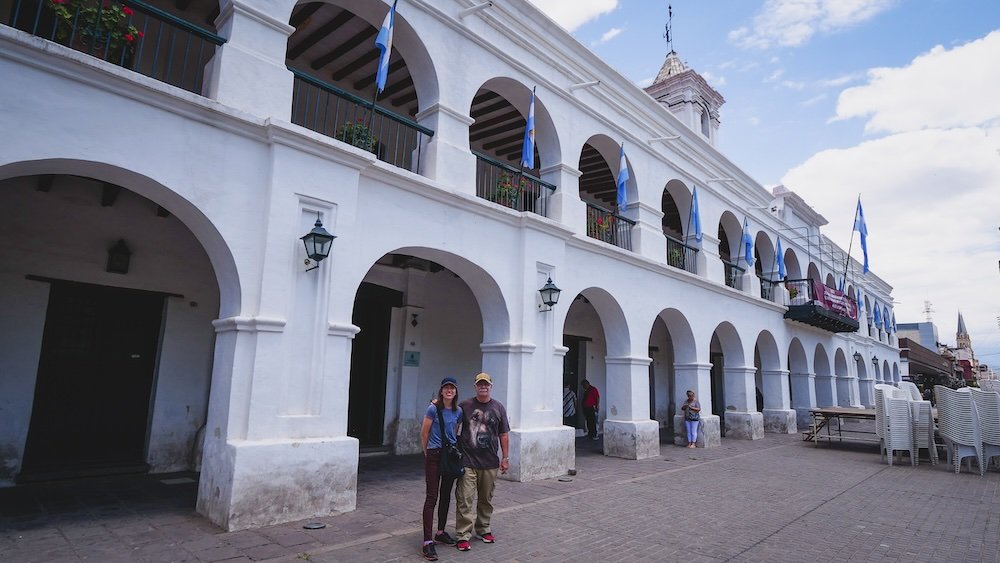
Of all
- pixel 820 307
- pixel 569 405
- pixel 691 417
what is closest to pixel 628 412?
pixel 691 417

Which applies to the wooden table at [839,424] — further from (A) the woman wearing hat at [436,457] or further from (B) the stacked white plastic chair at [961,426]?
(A) the woman wearing hat at [436,457]

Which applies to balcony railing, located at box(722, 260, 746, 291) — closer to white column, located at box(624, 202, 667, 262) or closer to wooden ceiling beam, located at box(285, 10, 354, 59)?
white column, located at box(624, 202, 667, 262)

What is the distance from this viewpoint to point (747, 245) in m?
16.6

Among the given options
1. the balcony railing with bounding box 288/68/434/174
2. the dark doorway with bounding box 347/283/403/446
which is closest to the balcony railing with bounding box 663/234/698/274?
the balcony railing with bounding box 288/68/434/174

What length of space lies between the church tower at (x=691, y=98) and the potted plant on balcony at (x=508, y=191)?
9933 millimetres

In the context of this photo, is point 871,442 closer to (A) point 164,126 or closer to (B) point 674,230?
(B) point 674,230

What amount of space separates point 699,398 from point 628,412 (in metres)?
2.88

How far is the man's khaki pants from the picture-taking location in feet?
16.9

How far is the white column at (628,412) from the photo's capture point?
11.1 m

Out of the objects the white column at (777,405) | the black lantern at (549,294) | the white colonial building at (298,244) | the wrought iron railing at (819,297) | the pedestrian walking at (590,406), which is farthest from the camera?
the wrought iron railing at (819,297)

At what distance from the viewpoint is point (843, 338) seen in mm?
23438

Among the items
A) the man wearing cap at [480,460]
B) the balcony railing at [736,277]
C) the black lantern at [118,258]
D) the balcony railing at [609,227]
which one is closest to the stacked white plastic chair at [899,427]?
the balcony railing at [736,277]

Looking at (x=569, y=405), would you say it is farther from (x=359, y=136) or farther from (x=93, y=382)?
(x=93, y=382)

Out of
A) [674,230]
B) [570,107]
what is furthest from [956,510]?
[674,230]
